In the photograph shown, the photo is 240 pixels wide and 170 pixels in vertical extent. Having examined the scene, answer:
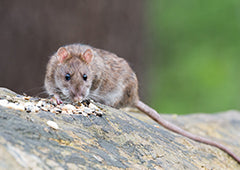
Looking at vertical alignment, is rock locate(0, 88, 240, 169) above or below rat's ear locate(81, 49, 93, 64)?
below

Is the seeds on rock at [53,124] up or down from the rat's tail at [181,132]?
down

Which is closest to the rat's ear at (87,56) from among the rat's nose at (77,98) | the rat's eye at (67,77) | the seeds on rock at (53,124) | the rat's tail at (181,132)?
the rat's eye at (67,77)

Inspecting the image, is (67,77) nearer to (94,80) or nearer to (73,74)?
(73,74)

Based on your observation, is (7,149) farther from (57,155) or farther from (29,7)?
(29,7)

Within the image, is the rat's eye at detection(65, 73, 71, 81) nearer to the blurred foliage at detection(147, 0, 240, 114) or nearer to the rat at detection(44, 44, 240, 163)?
the rat at detection(44, 44, 240, 163)

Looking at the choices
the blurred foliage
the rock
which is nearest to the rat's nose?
the rock

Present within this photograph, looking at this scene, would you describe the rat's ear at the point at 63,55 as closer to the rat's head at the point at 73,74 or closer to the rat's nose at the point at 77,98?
the rat's head at the point at 73,74

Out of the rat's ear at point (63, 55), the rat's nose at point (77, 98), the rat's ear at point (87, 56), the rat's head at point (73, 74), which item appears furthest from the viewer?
the rat's ear at point (87, 56)
